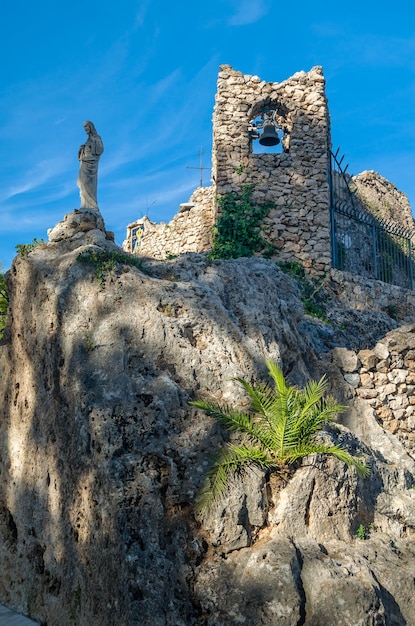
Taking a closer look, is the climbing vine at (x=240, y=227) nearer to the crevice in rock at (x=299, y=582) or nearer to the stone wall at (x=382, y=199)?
the stone wall at (x=382, y=199)

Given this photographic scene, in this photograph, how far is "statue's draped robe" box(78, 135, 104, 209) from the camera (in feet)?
34.0

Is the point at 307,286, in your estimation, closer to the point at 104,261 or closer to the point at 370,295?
the point at 370,295

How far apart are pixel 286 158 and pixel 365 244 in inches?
138

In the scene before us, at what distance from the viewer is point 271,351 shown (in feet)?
21.2

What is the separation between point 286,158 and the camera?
15.6m

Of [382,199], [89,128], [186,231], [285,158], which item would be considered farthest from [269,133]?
[382,199]

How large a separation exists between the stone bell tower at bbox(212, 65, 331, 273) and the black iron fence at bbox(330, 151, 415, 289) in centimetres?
53

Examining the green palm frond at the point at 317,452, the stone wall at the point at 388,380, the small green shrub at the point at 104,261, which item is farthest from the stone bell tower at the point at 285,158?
the green palm frond at the point at 317,452

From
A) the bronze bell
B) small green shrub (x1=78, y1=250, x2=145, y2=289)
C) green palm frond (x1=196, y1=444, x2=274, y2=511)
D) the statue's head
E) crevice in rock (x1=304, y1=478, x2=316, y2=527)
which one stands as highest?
the bronze bell

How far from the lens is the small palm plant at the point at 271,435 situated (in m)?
5.00

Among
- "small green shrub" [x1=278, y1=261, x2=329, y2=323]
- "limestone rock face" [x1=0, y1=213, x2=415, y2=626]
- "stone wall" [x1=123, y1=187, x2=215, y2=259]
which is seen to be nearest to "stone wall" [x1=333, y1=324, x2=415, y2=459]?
"limestone rock face" [x1=0, y1=213, x2=415, y2=626]

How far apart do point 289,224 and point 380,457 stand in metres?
9.20

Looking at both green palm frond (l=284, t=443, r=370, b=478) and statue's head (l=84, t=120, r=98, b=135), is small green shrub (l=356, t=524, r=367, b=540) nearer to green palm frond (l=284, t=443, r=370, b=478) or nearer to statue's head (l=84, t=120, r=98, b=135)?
green palm frond (l=284, t=443, r=370, b=478)

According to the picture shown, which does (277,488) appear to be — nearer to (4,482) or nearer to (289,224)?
(4,482)
